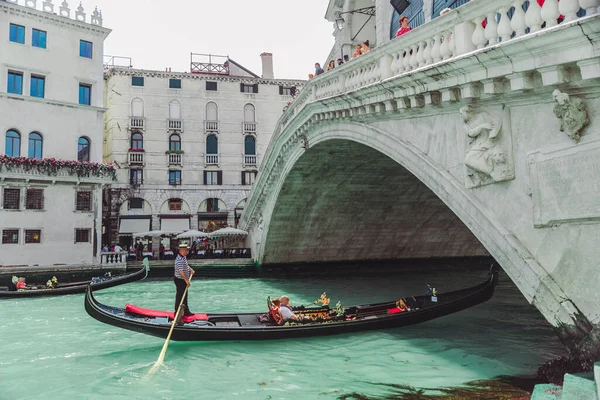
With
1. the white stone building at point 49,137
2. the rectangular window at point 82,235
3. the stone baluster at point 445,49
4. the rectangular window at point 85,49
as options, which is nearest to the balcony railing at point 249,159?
the white stone building at point 49,137

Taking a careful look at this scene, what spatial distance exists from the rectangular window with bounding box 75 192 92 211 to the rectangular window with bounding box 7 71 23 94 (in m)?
3.53

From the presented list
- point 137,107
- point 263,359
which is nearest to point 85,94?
point 137,107

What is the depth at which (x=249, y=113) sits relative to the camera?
22531 mm

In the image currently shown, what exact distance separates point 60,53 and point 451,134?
47.5ft

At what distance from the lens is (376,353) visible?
19.6 ft

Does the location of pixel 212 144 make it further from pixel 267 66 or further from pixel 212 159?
pixel 267 66

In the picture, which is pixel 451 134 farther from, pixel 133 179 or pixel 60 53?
pixel 133 179

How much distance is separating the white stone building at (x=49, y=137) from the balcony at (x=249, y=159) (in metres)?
7.32

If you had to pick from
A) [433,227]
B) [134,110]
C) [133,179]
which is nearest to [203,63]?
[134,110]

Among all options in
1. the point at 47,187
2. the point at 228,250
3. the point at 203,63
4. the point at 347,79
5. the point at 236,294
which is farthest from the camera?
the point at 203,63

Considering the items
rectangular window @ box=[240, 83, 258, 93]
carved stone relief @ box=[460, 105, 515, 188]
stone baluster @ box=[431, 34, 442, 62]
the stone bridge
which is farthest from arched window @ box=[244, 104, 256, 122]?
carved stone relief @ box=[460, 105, 515, 188]

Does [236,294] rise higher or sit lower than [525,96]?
lower

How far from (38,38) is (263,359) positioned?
14.0 m

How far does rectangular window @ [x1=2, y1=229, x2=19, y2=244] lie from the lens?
13995mm
